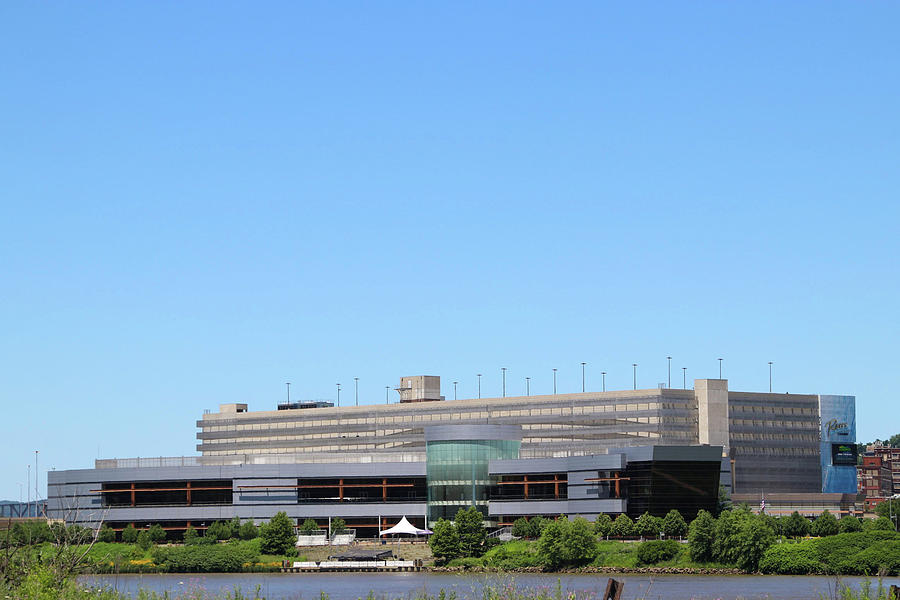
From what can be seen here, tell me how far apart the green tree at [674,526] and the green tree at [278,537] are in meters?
43.3

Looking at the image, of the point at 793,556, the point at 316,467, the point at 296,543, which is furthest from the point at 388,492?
the point at 793,556

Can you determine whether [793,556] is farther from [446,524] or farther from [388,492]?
[388,492]

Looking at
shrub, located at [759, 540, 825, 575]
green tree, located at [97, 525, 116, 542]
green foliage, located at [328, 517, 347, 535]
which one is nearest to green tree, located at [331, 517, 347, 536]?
green foliage, located at [328, 517, 347, 535]

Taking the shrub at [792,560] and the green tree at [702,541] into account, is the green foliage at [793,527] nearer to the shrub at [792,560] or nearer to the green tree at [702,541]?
the green tree at [702,541]

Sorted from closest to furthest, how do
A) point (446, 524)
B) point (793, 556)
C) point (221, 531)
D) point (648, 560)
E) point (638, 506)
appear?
1. point (793, 556)
2. point (648, 560)
3. point (446, 524)
4. point (638, 506)
5. point (221, 531)

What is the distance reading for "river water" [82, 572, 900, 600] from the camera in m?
97.2

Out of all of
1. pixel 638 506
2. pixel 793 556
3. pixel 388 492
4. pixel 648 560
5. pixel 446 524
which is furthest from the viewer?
pixel 388 492

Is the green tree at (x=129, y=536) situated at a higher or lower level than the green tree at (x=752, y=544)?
lower

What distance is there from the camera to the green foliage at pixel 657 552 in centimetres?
13688

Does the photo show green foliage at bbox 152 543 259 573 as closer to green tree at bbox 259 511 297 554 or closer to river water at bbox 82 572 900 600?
green tree at bbox 259 511 297 554

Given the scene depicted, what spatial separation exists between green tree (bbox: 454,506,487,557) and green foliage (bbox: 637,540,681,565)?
22564 mm

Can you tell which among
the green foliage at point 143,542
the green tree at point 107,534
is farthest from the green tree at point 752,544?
the green tree at point 107,534

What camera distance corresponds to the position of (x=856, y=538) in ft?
417

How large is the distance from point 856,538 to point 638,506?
147 ft
